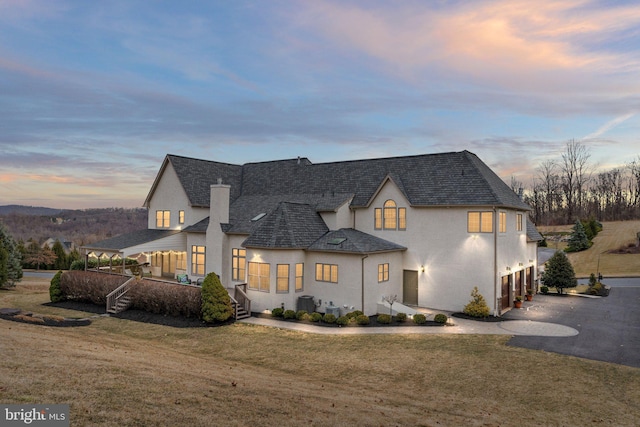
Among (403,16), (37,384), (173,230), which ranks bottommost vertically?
(37,384)

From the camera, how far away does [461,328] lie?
70.5 ft

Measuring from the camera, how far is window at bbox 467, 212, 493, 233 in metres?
24.5

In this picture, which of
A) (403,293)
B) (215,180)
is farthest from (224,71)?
(403,293)

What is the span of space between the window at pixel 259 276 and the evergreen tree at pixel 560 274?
22.6 meters

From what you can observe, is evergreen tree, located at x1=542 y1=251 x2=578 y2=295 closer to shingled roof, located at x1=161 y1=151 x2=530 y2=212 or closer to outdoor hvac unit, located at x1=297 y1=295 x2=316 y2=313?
shingled roof, located at x1=161 y1=151 x2=530 y2=212

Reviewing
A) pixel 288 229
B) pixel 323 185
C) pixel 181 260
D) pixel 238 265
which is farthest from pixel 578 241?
pixel 181 260

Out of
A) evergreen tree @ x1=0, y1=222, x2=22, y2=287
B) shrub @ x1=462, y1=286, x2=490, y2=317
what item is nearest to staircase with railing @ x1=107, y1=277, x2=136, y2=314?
evergreen tree @ x1=0, y1=222, x2=22, y2=287

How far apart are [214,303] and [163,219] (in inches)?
561

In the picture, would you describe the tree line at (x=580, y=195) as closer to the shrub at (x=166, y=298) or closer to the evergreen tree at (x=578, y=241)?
the evergreen tree at (x=578, y=241)

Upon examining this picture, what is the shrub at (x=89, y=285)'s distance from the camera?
1054 inches

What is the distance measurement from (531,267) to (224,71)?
27576 millimetres

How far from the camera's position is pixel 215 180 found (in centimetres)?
3491

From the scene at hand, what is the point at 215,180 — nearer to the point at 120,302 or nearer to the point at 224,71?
the point at 224,71

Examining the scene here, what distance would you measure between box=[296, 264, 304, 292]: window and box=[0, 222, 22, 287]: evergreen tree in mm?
28519
